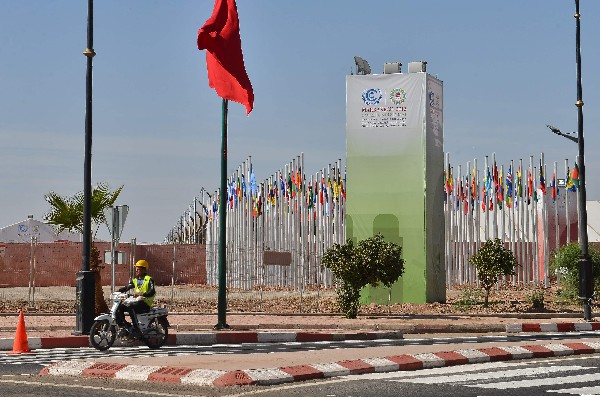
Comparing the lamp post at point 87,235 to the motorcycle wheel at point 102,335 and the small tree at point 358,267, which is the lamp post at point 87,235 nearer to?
the motorcycle wheel at point 102,335

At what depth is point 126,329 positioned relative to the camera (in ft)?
68.1

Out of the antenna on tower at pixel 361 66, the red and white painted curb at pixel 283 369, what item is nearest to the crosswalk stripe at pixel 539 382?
the red and white painted curb at pixel 283 369

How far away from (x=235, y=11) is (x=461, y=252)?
942 inches

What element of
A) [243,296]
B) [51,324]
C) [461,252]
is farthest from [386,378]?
[461,252]

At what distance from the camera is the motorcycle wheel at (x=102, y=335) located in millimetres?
20562

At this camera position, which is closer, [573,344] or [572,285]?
[573,344]

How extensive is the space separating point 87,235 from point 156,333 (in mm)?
3324

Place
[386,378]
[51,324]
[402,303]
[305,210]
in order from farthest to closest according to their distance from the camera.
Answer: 1. [305,210]
2. [402,303]
3. [51,324]
4. [386,378]

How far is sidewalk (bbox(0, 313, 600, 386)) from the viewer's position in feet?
49.0

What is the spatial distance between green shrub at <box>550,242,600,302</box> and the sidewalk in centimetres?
521

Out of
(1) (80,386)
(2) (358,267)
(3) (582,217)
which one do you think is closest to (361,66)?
(2) (358,267)

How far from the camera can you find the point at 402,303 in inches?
1442

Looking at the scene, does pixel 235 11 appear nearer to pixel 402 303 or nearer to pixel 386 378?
pixel 402 303

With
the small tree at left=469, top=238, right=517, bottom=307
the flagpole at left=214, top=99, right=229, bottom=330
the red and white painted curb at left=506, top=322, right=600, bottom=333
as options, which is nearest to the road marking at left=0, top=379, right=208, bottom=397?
the flagpole at left=214, top=99, right=229, bottom=330
